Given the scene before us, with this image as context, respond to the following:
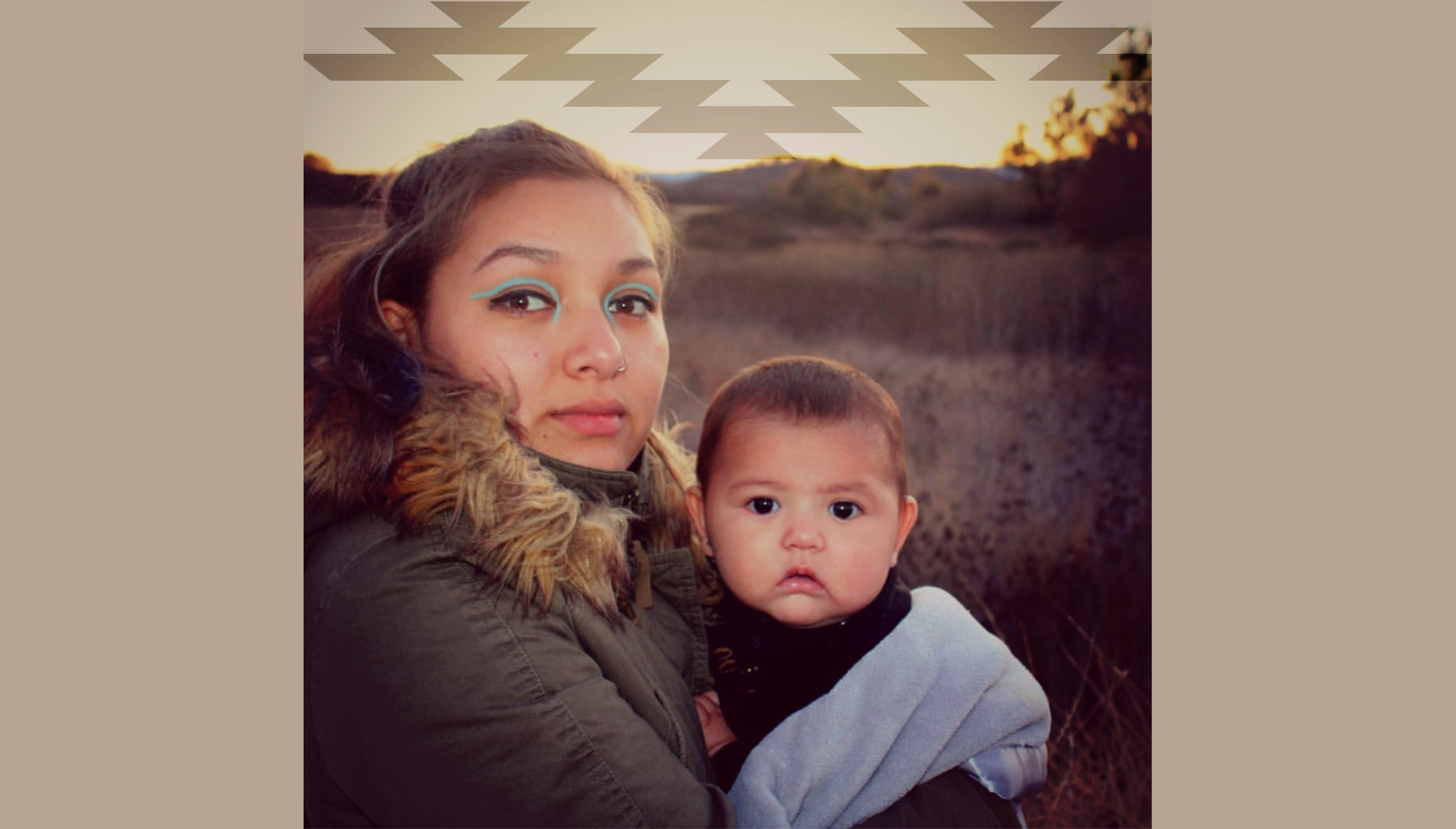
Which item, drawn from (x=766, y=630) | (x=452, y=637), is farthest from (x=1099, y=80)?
(x=452, y=637)

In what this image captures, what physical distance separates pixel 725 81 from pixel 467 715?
4.95 ft

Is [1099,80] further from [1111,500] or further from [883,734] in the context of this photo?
[883,734]

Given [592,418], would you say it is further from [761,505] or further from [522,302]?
[761,505]

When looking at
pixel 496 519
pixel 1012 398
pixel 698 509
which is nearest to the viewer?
pixel 496 519

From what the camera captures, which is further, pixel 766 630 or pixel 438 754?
pixel 766 630

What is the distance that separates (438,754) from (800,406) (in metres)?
0.94

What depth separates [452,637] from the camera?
1669 millimetres

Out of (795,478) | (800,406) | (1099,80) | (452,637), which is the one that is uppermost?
(1099,80)

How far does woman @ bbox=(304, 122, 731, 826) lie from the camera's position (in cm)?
166

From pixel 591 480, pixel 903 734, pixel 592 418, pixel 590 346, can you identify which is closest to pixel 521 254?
pixel 590 346

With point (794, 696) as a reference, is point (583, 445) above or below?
above

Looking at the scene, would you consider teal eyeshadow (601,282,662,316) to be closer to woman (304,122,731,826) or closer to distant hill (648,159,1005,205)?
woman (304,122,731,826)

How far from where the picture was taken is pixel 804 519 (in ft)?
6.88

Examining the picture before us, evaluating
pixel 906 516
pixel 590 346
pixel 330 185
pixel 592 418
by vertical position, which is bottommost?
pixel 906 516
